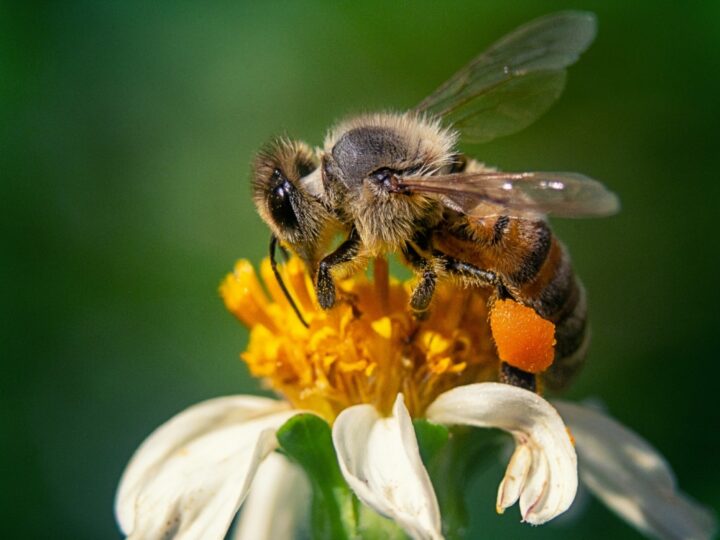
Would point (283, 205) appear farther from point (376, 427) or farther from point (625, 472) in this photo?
point (625, 472)

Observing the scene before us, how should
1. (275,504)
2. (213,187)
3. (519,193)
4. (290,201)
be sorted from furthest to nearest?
(213,187) → (275,504) → (290,201) → (519,193)

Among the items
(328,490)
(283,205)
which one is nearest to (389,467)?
(328,490)

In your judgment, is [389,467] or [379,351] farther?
[379,351]

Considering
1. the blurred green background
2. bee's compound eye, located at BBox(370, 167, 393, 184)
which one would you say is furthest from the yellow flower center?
the blurred green background

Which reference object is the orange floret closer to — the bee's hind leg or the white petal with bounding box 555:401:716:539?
the bee's hind leg

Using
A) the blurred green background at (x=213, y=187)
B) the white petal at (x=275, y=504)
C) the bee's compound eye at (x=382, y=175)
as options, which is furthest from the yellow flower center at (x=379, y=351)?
the blurred green background at (x=213, y=187)

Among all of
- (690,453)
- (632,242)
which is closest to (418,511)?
(690,453)

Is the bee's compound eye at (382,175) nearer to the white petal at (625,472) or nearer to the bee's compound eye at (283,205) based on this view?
the bee's compound eye at (283,205)

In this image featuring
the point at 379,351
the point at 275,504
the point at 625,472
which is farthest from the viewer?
the point at 275,504
